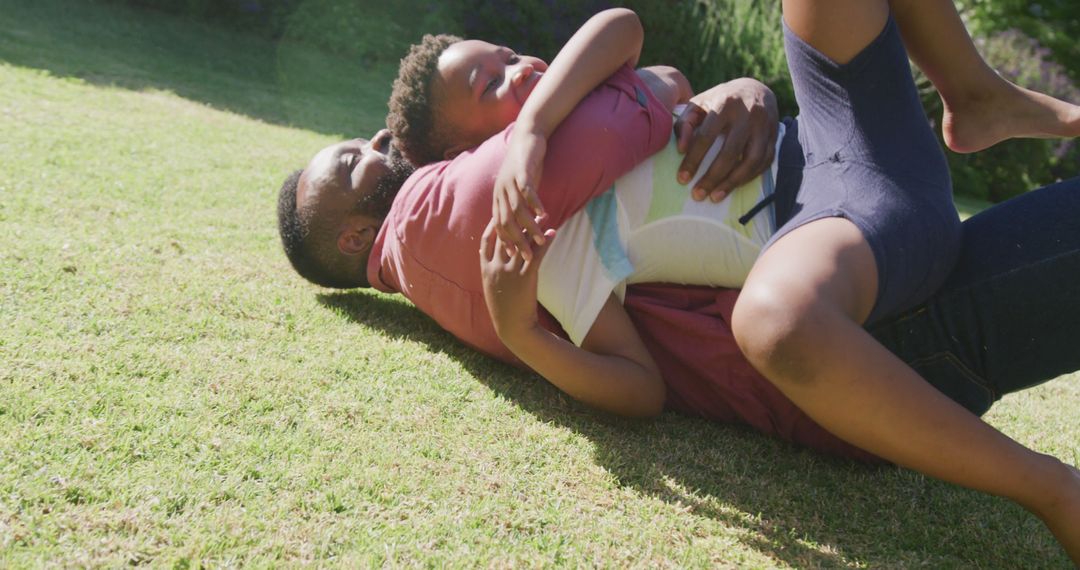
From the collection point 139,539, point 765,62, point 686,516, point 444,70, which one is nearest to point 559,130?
point 444,70

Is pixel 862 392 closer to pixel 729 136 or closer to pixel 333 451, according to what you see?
pixel 729 136

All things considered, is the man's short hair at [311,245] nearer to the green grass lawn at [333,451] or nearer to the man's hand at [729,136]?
the green grass lawn at [333,451]

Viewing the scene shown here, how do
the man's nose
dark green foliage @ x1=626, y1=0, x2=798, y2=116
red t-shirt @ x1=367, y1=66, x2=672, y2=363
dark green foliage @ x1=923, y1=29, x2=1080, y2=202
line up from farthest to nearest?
dark green foliage @ x1=923, y1=29, x2=1080, y2=202 < dark green foliage @ x1=626, y1=0, x2=798, y2=116 < the man's nose < red t-shirt @ x1=367, y1=66, x2=672, y2=363

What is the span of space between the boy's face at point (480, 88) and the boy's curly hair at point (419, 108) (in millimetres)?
43

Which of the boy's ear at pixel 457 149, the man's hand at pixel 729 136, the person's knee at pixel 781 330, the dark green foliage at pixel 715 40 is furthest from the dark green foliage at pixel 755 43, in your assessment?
the person's knee at pixel 781 330

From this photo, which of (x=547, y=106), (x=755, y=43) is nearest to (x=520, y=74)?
(x=547, y=106)

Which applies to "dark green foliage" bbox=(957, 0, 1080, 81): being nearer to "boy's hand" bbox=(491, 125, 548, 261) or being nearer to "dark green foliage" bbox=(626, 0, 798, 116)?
"dark green foliage" bbox=(626, 0, 798, 116)

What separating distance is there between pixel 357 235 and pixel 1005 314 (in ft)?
7.34

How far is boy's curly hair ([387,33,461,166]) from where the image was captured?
3213 millimetres

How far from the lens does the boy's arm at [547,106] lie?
2369 mm

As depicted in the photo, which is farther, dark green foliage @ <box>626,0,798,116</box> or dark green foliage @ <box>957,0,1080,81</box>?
dark green foliage @ <box>957,0,1080,81</box>


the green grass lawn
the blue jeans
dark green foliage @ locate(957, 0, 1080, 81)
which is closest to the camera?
the green grass lawn

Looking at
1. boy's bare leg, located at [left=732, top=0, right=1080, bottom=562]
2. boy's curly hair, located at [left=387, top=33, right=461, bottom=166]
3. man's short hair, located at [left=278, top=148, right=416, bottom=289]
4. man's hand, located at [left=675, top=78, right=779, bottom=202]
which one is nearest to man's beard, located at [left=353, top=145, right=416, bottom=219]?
man's short hair, located at [left=278, top=148, right=416, bottom=289]

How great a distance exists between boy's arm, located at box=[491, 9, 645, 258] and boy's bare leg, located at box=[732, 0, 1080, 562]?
644 millimetres
